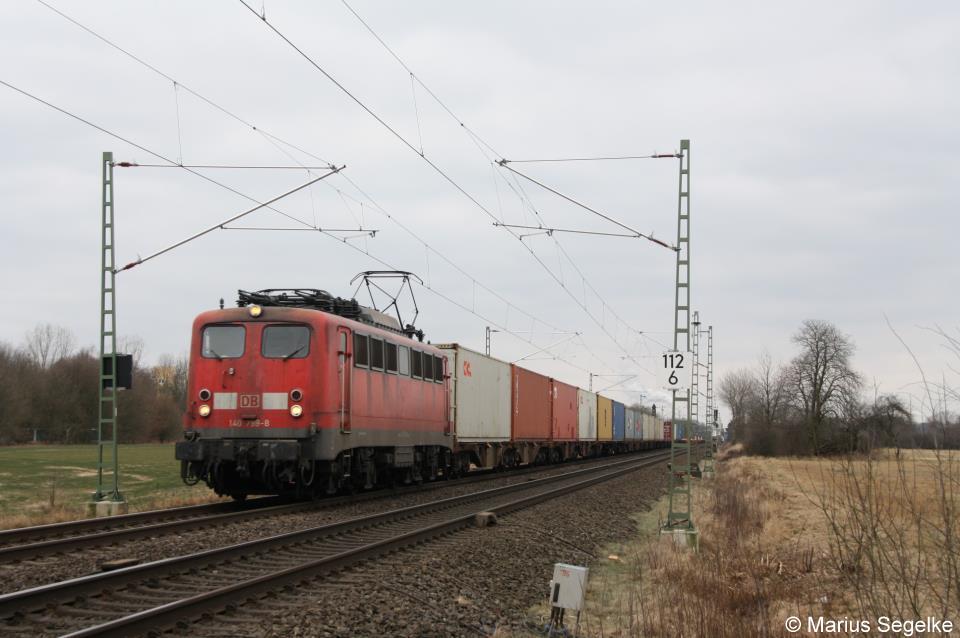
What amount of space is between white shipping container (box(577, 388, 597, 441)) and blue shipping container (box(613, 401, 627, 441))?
26.0 ft

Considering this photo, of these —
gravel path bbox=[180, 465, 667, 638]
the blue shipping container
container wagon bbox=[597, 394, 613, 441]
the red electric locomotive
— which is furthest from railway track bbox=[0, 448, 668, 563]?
the blue shipping container

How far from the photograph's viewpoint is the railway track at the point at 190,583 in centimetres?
691

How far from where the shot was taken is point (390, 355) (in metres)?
19.0

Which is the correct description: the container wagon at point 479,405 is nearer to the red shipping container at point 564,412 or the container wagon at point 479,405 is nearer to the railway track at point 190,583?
the red shipping container at point 564,412

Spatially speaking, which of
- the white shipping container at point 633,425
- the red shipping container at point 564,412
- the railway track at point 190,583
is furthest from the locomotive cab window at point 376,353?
the white shipping container at point 633,425

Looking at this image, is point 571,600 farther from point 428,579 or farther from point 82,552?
point 82,552

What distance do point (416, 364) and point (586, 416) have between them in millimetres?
27628

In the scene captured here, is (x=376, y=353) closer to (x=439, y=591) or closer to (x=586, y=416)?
(x=439, y=591)

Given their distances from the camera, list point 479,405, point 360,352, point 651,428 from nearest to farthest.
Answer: point 360,352, point 479,405, point 651,428

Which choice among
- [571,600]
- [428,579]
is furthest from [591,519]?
[571,600]

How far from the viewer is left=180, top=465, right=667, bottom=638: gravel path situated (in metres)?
7.16

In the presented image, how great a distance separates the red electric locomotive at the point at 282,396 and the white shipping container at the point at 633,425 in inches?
1889

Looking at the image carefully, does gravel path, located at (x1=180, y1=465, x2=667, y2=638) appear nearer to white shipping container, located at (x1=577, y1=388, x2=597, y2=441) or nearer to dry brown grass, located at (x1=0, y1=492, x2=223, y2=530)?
dry brown grass, located at (x1=0, y1=492, x2=223, y2=530)

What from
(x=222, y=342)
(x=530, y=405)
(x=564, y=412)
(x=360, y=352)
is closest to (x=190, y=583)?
→ (x=222, y=342)
